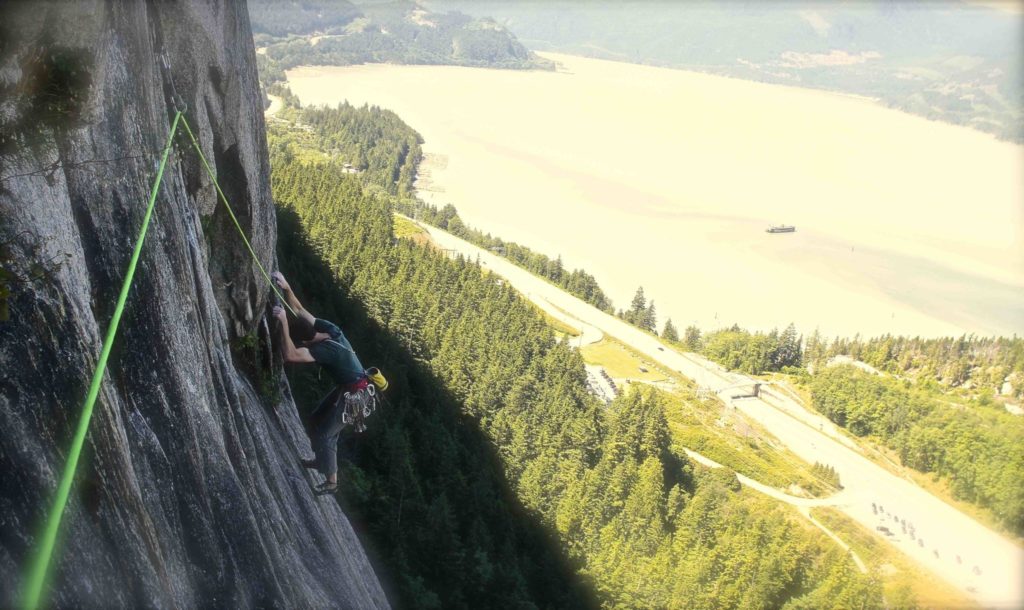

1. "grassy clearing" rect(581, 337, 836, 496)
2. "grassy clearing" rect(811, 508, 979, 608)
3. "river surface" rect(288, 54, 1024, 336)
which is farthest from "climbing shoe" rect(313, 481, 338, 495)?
"river surface" rect(288, 54, 1024, 336)

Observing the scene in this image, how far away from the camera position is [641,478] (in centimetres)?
2856

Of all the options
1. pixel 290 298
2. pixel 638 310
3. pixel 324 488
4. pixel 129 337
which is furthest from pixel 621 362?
pixel 129 337

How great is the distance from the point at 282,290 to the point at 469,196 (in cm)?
8097

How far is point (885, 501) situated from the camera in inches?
1506

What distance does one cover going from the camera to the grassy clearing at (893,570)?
28328 mm

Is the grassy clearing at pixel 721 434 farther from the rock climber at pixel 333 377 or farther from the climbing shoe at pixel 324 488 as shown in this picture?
the rock climber at pixel 333 377

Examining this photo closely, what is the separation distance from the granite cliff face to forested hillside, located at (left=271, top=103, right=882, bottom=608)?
10.4m

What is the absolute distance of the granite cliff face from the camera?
3990mm

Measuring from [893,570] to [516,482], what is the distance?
57.5 ft

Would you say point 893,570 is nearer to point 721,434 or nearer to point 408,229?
point 721,434

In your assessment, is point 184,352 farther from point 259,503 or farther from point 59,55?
point 59,55

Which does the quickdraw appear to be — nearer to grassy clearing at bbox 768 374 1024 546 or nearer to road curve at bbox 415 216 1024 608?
road curve at bbox 415 216 1024 608

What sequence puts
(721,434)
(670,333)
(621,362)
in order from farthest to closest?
(670,333) → (621,362) → (721,434)

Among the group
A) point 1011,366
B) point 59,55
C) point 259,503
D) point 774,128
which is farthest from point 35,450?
point 774,128
